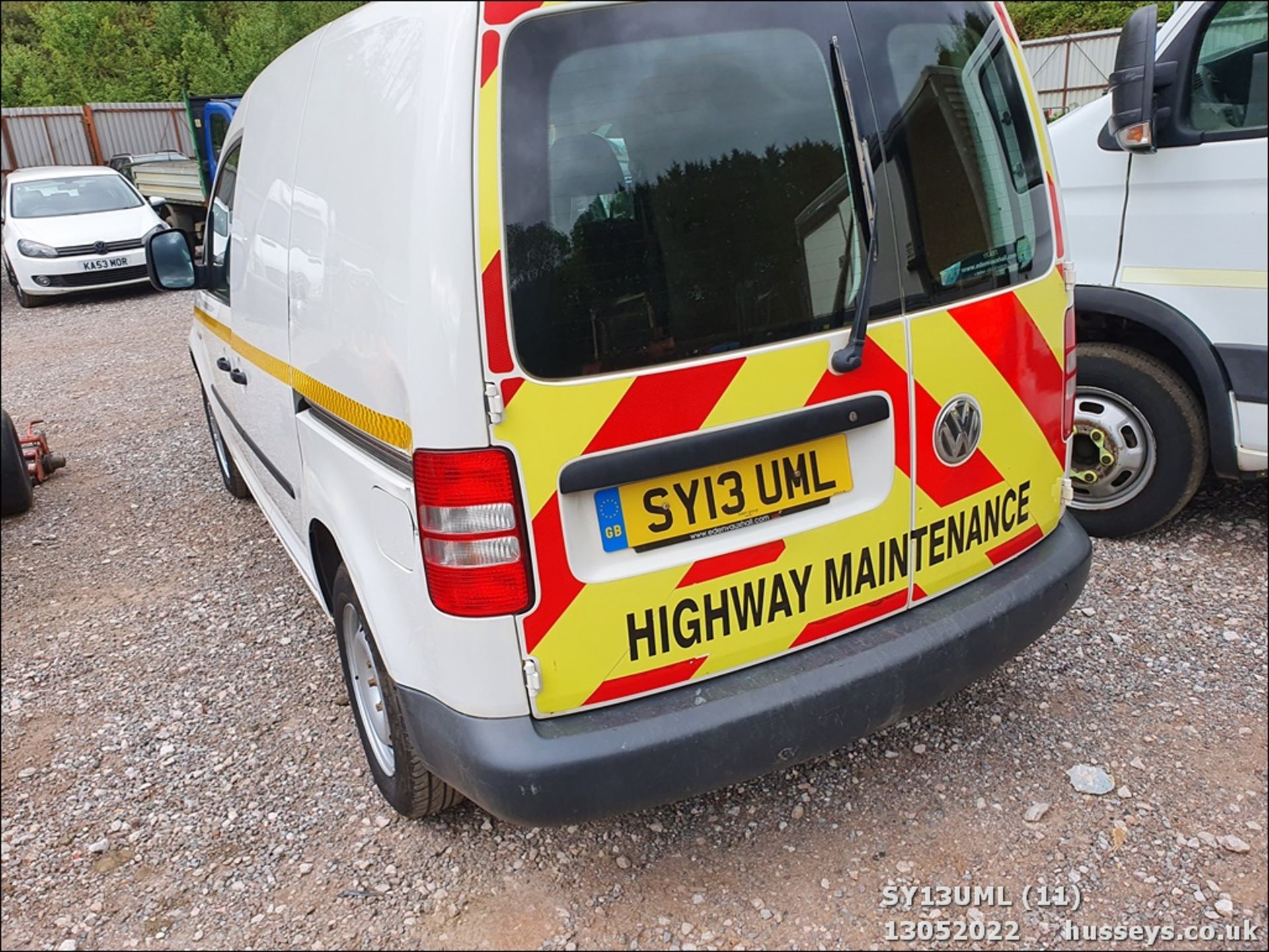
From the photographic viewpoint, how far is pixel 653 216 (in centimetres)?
174

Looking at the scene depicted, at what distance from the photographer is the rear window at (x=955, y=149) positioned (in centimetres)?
195

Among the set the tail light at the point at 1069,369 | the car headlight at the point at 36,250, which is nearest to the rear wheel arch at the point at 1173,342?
the tail light at the point at 1069,369

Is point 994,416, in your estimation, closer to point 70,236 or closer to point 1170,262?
point 1170,262

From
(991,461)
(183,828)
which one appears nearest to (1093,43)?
(991,461)

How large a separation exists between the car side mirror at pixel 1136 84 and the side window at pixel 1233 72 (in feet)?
0.53

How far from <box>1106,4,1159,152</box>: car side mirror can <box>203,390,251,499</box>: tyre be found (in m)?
4.03

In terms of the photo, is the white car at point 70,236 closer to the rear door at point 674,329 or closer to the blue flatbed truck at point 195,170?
the blue flatbed truck at point 195,170

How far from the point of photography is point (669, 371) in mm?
1762

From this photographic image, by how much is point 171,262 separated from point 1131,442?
3687mm

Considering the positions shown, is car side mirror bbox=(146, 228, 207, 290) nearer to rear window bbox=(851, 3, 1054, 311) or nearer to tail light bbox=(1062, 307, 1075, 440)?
rear window bbox=(851, 3, 1054, 311)

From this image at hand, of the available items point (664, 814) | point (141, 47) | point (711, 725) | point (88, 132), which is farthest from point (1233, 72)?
point (141, 47)

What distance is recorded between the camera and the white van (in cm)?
169

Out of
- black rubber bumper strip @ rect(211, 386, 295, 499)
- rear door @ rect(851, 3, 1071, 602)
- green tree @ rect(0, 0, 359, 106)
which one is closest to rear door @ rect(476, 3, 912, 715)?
rear door @ rect(851, 3, 1071, 602)

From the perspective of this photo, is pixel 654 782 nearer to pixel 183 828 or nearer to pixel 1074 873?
pixel 1074 873
